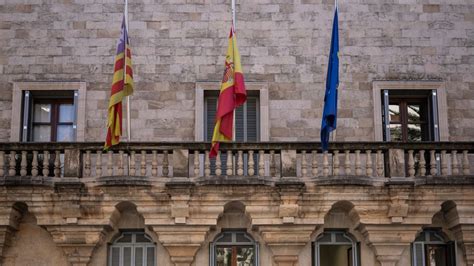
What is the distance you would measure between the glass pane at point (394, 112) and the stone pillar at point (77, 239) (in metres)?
6.77

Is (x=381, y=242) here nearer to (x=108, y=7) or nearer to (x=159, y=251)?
(x=159, y=251)

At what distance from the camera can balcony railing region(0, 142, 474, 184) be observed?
16.3 meters

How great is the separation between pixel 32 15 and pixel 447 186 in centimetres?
958

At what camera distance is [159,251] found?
16750mm

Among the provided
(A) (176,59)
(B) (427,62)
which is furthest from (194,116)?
(B) (427,62)

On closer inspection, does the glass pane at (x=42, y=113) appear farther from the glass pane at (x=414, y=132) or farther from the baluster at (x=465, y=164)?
the baluster at (x=465, y=164)

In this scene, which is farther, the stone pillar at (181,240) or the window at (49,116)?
the window at (49,116)

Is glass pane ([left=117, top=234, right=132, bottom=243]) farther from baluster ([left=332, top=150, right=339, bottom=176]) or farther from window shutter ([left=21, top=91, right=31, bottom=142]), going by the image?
baluster ([left=332, top=150, right=339, bottom=176])

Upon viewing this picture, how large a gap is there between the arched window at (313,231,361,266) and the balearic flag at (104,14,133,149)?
4589mm

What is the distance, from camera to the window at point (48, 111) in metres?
17.9

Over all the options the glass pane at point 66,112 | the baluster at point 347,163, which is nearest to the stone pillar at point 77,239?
the glass pane at point 66,112

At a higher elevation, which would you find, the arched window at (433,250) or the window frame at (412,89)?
the window frame at (412,89)

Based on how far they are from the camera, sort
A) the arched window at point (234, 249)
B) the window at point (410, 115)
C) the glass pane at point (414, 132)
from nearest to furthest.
Result: the arched window at point (234, 249), the window at point (410, 115), the glass pane at point (414, 132)

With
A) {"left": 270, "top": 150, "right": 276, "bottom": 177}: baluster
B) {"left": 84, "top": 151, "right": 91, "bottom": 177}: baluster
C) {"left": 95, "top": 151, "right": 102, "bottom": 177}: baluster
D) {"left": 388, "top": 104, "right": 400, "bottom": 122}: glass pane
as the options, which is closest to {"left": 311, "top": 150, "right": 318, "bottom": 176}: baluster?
{"left": 270, "top": 150, "right": 276, "bottom": 177}: baluster
